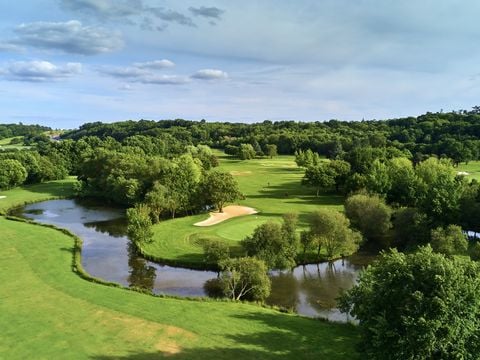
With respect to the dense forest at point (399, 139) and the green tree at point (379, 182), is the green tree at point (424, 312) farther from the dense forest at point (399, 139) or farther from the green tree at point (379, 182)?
the dense forest at point (399, 139)

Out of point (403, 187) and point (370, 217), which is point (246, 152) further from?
point (370, 217)

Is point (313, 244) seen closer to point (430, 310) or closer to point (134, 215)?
point (134, 215)

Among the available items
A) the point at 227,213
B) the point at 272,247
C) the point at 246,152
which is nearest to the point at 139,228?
the point at 272,247

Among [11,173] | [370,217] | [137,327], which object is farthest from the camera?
[11,173]

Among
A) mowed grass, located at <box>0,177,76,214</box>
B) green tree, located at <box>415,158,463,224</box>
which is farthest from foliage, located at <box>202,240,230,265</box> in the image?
mowed grass, located at <box>0,177,76,214</box>

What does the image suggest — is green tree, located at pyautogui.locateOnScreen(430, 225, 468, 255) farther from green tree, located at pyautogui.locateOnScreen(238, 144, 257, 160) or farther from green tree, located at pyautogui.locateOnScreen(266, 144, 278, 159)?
green tree, located at pyautogui.locateOnScreen(266, 144, 278, 159)

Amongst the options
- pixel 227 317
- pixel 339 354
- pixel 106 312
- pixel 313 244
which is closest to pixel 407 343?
pixel 339 354

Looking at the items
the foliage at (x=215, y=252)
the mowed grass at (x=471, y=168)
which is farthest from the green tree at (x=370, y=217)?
the mowed grass at (x=471, y=168)
